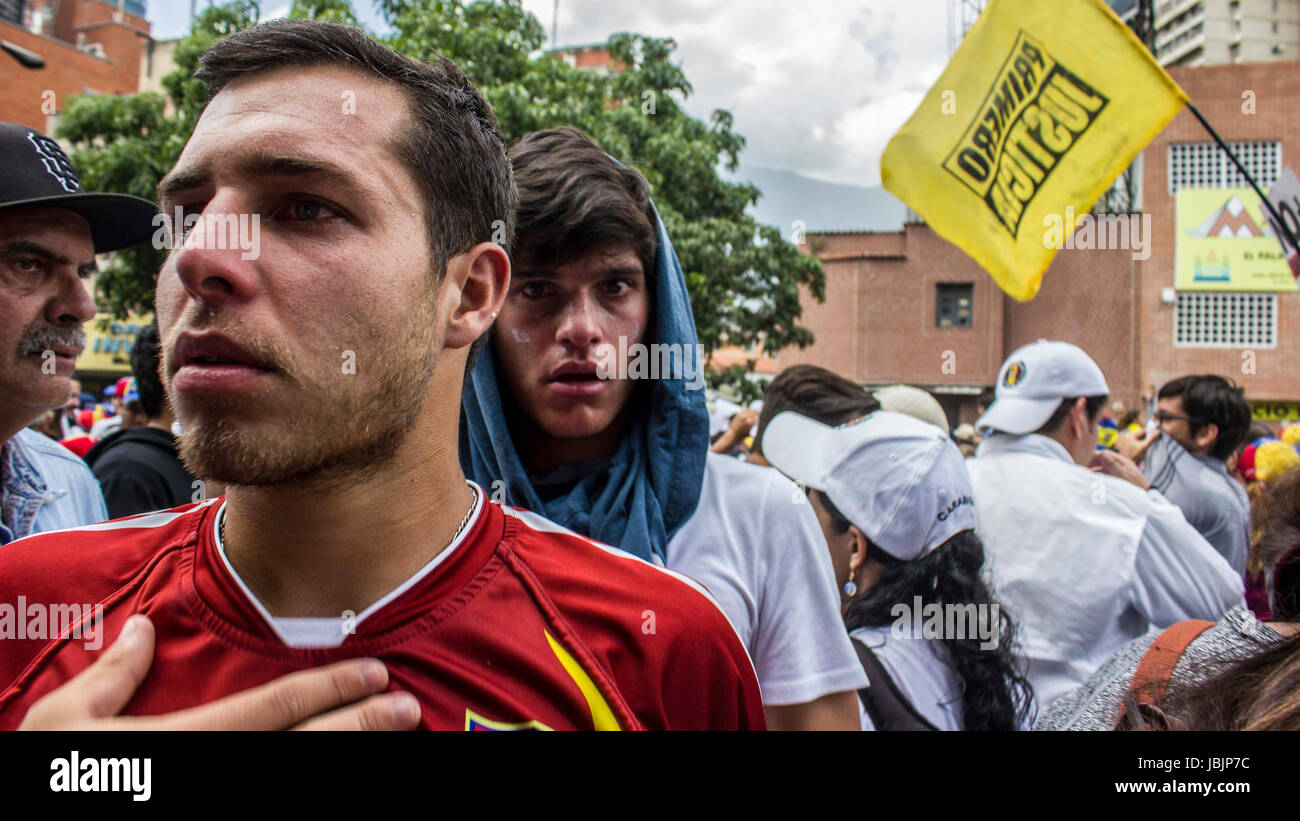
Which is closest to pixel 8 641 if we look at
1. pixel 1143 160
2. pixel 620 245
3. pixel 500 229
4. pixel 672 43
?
pixel 500 229

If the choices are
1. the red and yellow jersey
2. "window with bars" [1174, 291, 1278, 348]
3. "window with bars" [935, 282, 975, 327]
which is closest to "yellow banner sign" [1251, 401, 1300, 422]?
"window with bars" [1174, 291, 1278, 348]

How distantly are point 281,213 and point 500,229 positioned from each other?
1.33ft

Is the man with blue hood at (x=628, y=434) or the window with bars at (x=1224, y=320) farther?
the window with bars at (x=1224, y=320)

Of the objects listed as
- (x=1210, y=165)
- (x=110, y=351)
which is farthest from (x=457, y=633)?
(x=1210, y=165)

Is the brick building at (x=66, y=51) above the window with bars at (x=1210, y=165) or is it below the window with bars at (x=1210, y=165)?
above

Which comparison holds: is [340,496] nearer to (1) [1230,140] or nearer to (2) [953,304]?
(2) [953,304]

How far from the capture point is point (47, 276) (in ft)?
7.18

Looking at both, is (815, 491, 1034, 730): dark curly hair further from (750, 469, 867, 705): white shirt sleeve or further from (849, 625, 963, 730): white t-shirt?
(750, 469, 867, 705): white shirt sleeve

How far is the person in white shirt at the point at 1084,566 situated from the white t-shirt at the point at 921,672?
0.41 m

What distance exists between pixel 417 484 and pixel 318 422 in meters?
0.21

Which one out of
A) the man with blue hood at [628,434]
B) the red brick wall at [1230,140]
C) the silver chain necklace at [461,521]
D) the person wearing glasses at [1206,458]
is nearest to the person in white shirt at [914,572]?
the man with blue hood at [628,434]

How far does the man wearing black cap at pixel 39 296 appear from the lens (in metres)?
2.09

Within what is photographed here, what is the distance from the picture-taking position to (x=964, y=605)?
2596 mm

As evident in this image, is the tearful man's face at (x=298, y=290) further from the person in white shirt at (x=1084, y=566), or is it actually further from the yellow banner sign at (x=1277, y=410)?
the yellow banner sign at (x=1277, y=410)
